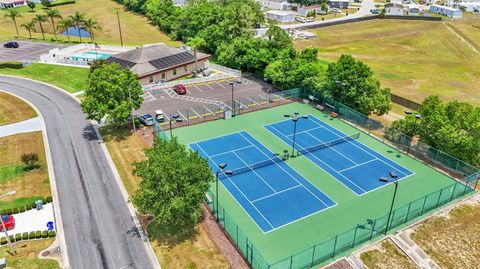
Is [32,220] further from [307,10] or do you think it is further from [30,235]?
[307,10]

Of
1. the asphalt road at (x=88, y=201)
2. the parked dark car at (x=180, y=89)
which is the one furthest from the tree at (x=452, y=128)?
the parked dark car at (x=180, y=89)

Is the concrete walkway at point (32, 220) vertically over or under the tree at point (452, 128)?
under

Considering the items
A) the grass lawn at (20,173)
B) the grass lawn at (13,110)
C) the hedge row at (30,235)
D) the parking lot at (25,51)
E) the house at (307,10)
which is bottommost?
the hedge row at (30,235)

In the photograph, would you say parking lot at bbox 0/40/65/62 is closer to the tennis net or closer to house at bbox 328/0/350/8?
the tennis net

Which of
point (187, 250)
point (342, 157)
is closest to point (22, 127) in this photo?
point (187, 250)

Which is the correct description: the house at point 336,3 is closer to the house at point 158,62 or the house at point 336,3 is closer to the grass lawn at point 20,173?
the house at point 158,62

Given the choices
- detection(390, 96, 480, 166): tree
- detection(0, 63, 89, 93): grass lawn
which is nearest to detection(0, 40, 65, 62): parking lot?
detection(0, 63, 89, 93): grass lawn

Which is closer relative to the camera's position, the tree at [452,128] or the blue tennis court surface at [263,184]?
the blue tennis court surface at [263,184]

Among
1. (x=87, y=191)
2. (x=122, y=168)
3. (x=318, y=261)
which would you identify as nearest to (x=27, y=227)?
(x=87, y=191)

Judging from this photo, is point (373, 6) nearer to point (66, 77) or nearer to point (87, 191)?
point (66, 77)
